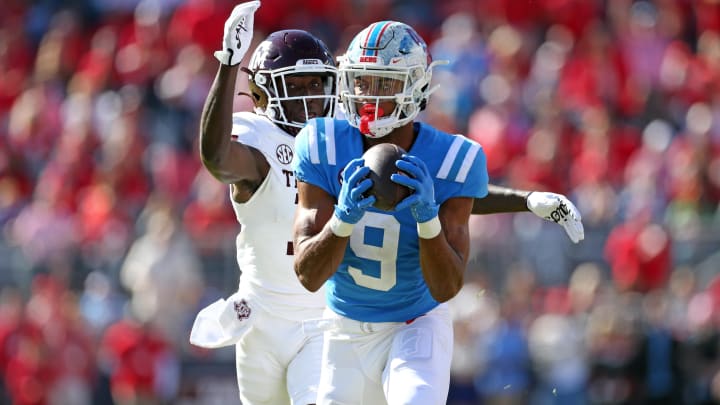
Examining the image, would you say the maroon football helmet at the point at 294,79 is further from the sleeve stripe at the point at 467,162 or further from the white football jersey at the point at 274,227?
the sleeve stripe at the point at 467,162

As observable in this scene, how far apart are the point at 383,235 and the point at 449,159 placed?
36 centimetres

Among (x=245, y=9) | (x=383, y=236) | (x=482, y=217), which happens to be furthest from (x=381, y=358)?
(x=482, y=217)

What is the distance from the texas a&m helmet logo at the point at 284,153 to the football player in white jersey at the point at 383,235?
0.75m

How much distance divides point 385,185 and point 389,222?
0.35 m

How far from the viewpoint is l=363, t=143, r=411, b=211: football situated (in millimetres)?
4293

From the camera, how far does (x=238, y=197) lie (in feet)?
18.0

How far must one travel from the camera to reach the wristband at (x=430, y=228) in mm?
4363

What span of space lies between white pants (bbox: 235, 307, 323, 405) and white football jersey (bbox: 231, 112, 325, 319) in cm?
7

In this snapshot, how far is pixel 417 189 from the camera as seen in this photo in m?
4.30

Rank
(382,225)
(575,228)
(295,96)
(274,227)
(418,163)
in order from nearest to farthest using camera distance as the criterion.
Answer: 1. (418,163)
2. (382,225)
3. (575,228)
4. (274,227)
5. (295,96)

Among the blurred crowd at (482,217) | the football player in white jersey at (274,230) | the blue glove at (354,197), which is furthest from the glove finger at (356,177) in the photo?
the blurred crowd at (482,217)

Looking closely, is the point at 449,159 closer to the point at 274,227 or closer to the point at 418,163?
the point at 418,163

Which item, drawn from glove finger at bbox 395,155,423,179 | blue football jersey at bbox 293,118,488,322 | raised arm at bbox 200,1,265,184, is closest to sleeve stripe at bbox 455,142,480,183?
blue football jersey at bbox 293,118,488,322

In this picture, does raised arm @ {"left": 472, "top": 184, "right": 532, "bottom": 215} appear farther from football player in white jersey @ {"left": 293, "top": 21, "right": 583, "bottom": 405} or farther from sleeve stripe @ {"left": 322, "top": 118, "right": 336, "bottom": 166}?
sleeve stripe @ {"left": 322, "top": 118, "right": 336, "bottom": 166}
